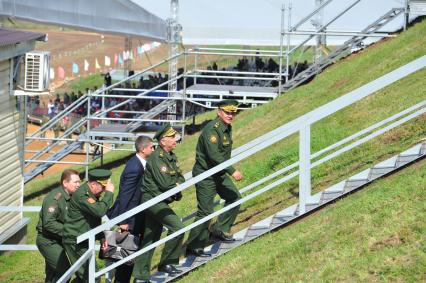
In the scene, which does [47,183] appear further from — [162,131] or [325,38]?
[162,131]

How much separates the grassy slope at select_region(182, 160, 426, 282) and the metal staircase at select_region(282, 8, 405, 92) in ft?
39.5

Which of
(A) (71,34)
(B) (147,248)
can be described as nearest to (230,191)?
(B) (147,248)

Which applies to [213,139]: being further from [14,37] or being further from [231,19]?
[231,19]

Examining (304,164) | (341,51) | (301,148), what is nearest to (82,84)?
(341,51)

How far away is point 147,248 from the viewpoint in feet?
29.7

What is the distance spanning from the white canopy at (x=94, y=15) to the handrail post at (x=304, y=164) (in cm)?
1273

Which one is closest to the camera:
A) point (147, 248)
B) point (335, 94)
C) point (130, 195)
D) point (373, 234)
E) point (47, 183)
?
point (373, 234)

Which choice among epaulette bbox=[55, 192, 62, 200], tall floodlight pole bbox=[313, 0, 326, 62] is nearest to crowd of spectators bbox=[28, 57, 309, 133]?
tall floodlight pole bbox=[313, 0, 326, 62]

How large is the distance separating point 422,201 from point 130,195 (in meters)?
3.02

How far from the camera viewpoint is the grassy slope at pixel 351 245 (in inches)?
285

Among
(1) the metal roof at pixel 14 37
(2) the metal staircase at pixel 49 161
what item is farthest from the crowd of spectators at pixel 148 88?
(1) the metal roof at pixel 14 37

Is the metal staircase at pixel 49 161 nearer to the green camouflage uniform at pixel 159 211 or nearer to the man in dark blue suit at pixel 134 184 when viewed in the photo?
the man in dark blue suit at pixel 134 184

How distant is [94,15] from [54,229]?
14.5 metres

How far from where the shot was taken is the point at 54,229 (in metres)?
9.48
